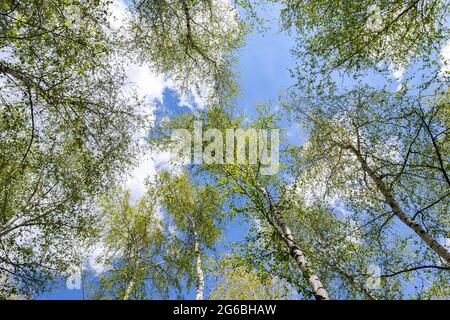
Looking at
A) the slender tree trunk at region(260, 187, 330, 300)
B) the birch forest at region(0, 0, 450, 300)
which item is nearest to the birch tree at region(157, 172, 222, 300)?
the birch forest at region(0, 0, 450, 300)

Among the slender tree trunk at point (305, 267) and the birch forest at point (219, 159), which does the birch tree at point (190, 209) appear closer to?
the birch forest at point (219, 159)

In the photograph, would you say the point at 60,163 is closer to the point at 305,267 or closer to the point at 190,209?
the point at 190,209

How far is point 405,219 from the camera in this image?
689cm

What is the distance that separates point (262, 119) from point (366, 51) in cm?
521

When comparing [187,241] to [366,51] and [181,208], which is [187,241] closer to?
[181,208]

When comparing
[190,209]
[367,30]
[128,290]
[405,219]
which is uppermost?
[367,30]

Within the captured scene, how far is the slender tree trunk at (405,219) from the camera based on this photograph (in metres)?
5.86

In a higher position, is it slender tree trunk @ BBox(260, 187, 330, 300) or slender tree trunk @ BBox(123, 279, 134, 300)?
slender tree trunk @ BBox(260, 187, 330, 300)

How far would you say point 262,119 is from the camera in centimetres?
1238

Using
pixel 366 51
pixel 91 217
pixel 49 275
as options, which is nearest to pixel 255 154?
pixel 366 51

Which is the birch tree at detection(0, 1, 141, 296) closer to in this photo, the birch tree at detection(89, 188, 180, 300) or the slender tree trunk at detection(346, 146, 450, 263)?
the birch tree at detection(89, 188, 180, 300)

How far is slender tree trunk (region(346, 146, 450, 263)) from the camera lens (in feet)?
19.2

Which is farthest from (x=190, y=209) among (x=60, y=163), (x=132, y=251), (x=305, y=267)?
(x=305, y=267)

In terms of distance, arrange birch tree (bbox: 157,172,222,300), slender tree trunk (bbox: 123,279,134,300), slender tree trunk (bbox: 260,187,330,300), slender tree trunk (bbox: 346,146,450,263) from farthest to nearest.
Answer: birch tree (bbox: 157,172,222,300) < slender tree trunk (bbox: 123,279,134,300) < slender tree trunk (bbox: 346,146,450,263) < slender tree trunk (bbox: 260,187,330,300)
